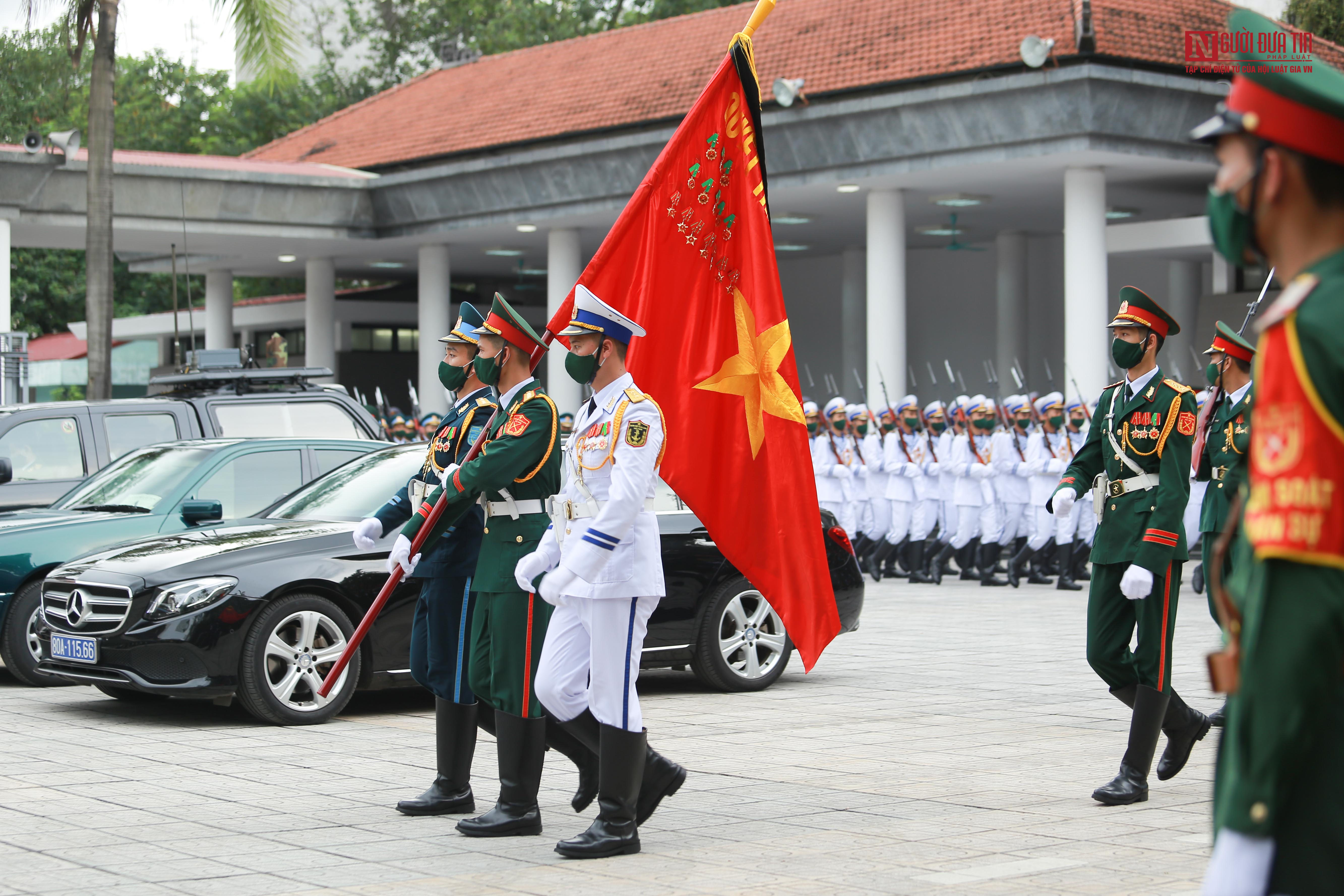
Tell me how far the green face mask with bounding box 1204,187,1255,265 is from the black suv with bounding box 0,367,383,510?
33.4 ft

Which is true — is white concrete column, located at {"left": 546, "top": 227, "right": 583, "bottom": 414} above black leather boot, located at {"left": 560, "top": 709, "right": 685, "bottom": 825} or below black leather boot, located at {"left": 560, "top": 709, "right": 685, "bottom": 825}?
above

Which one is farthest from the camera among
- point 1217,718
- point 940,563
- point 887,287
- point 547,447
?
point 887,287

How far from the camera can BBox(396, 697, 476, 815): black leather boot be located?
22.3ft

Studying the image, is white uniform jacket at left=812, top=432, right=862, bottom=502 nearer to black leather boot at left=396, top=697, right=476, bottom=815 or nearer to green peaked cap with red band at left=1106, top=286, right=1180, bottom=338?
green peaked cap with red band at left=1106, top=286, right=1180, bottom=338

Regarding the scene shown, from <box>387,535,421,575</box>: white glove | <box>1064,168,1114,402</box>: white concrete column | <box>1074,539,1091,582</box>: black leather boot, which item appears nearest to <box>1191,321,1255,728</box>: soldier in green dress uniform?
<box>387,535,421,575</box>: white glove

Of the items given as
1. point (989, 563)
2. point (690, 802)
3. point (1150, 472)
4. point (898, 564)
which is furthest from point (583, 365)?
point (898, 564)

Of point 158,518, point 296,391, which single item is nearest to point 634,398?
point 158,518

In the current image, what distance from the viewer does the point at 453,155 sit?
31344 millimetres

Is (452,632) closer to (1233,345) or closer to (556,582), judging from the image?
(556,582)

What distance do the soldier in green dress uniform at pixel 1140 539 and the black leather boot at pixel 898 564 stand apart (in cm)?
1332

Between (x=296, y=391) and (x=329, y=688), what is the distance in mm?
6732

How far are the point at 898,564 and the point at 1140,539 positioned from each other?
14.2 m

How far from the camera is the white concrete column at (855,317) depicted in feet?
115

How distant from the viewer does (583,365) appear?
6219mm
